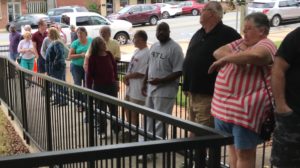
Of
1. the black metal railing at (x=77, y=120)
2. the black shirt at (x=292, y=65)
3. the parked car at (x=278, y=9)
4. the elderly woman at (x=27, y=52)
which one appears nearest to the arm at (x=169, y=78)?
the black metal railing at (x=77, y=120)

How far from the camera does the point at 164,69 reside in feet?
18.8

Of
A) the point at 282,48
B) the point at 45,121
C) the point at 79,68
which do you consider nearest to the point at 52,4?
the point at 79,68

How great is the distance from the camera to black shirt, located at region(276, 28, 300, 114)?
11.3 ft

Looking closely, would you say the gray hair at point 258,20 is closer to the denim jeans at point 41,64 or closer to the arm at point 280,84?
the arm at point 280,84

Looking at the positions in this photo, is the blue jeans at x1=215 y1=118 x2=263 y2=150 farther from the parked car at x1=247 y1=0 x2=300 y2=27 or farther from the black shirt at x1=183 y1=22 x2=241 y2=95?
the parked car at x1=247 y1=0 x2=300 y2=27

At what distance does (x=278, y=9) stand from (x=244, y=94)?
27518 mm

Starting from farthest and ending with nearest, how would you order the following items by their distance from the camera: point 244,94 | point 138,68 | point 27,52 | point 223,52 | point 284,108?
point 27,52 → point 138,68 → point 223,52 → point 244,94 → point 284,108

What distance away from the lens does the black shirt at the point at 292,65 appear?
3.45 metres

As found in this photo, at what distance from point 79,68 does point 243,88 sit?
19.5 ft

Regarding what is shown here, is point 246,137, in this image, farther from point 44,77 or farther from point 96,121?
point 44,77

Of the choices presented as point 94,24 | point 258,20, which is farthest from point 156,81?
point 94,24

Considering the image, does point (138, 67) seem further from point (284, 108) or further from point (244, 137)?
point (284, 108)

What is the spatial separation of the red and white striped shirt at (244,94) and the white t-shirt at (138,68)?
252 cm

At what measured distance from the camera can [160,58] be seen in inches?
225
